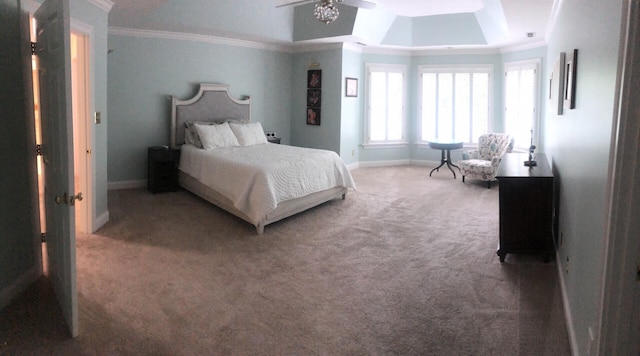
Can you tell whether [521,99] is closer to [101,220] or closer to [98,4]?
[98,4]

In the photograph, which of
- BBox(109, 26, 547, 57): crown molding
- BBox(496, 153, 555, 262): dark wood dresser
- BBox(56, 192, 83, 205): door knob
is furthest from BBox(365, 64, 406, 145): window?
BBox(56, 192, 83, 205): door knob

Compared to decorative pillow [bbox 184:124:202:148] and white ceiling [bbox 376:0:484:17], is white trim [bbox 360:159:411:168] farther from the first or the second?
decorative pillow [bbox 184:124:202:148]

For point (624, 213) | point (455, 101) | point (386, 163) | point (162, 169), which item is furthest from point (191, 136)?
point (624, 213)

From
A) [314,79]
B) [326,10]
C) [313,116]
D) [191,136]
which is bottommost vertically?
[191,136]

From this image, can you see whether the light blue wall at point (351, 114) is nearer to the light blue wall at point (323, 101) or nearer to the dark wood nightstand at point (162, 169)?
the light blue wall at point (323, 101)

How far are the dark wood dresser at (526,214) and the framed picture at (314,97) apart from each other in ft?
17.0

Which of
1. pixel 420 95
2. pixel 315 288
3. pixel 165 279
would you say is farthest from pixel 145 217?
pixel 420 95

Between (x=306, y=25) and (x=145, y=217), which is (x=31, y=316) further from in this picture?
(x=306, y=25)

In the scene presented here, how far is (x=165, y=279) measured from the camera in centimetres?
361

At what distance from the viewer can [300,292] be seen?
339 cm

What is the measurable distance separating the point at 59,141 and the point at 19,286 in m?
1.28

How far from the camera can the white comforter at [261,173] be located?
4.88 metres

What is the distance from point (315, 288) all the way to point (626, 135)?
92.7 inches

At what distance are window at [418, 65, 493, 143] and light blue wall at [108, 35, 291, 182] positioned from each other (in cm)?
385
